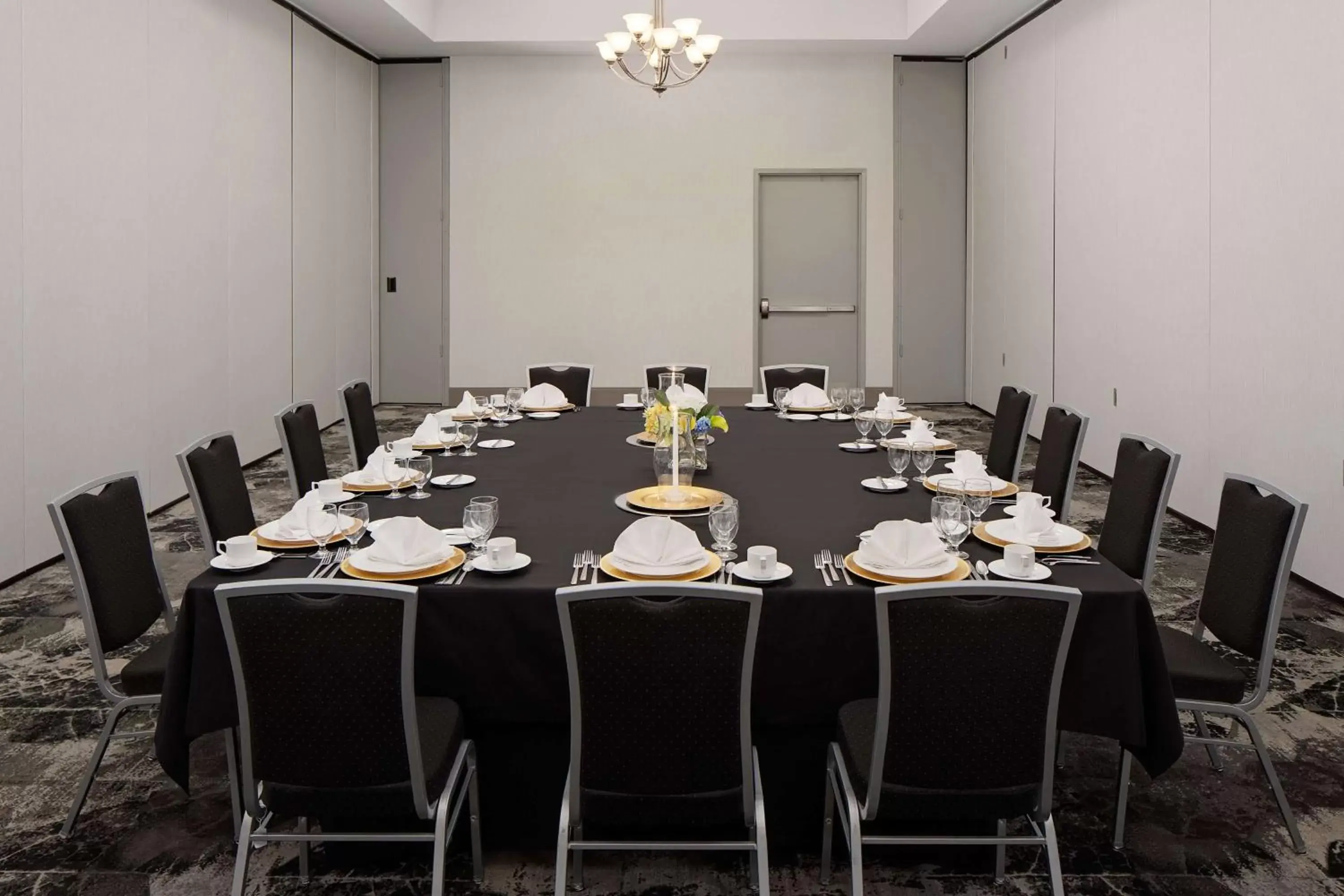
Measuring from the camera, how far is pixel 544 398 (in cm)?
561

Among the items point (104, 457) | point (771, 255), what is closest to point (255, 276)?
point (104, 457)

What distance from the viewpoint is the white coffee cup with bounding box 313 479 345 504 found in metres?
3.40

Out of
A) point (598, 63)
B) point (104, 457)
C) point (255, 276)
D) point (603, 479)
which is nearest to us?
point (603, 479)

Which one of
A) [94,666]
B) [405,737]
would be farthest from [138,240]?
[405,737]

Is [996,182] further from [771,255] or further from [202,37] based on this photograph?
[202,37]

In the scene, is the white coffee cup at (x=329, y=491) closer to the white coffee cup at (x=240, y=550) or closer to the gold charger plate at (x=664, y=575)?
the white coffee cup at (x=240, y=550)

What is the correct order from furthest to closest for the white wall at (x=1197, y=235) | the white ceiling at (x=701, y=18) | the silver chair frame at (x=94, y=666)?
the white ceiling at (x=701, y=18) < the white wall at (x=1197, y=235) < the silver chair frame at (x=94, y=666)

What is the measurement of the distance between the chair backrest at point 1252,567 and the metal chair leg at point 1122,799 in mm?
360

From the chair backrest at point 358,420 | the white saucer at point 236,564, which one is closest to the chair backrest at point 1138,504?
the white saucer at point 236,564

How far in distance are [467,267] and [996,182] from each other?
5182 millimetres

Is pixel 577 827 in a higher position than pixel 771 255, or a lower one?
lower

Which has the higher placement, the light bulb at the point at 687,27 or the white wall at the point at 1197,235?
the light bulb at the point at 687,27

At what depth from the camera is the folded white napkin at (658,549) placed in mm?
2594

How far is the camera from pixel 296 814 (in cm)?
227
